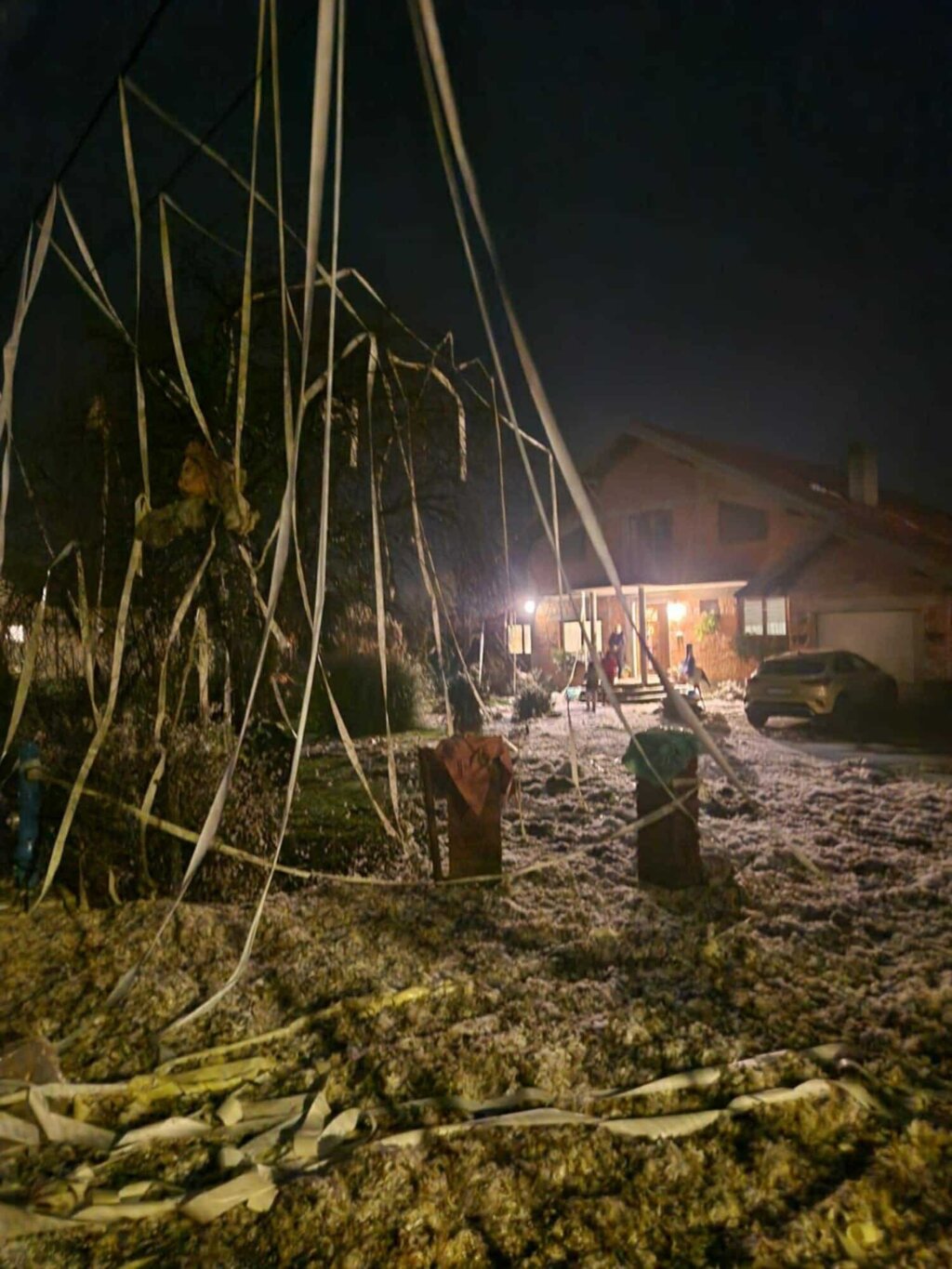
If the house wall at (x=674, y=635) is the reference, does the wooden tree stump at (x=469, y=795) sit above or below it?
below

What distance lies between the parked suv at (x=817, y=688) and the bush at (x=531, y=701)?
4.03 meters

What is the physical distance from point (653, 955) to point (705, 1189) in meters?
2.07

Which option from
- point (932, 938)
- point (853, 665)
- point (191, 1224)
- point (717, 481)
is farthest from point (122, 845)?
point (717, 481)

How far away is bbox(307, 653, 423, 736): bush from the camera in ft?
A: 47.9

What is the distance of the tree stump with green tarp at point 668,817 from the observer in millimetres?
5941

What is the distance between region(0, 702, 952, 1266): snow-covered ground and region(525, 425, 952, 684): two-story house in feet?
42.7

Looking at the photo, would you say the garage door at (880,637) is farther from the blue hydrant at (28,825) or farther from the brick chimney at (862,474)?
the blue hydrant at (28,825)

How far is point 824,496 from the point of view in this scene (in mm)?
24172

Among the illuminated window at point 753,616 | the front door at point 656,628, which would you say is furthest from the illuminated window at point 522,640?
the illuminated window at point 753,616

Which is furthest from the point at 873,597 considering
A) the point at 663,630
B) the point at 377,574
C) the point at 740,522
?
the point at 377,574

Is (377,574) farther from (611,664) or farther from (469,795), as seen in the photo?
(611,664)

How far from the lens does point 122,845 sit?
567cm

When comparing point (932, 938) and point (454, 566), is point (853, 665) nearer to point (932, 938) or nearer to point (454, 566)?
point (454, 566)

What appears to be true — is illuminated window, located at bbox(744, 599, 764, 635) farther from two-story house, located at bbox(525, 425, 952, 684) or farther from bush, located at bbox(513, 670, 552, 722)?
bush, located at bbox(513, 670, 552, 722)
